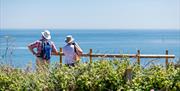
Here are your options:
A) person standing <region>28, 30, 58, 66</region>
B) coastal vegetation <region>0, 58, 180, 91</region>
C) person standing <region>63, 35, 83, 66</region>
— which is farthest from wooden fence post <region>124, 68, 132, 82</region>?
person standing <region>28, 30, 58, 66</region>

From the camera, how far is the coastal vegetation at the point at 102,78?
7.25 m

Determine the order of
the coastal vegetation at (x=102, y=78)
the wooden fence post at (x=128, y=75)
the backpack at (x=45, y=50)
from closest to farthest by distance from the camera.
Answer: the coastal vegetation at (x=102, y=78) < the wooden fence post at (x=128, y=75) < the backpack at (x=45, y=50)

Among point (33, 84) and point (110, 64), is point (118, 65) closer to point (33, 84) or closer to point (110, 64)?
point (110, 64)

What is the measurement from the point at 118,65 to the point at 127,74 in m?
0.32

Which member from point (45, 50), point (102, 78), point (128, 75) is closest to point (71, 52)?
point (45, 50)

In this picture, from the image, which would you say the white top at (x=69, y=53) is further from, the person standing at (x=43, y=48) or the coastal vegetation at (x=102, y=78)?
the coastal vegetation at (x=102, y=78)

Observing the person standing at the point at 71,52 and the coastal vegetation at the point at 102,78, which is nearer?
the coastal vegetation at the point at 102,78

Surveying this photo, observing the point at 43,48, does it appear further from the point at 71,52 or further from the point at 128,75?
the point at 128,75

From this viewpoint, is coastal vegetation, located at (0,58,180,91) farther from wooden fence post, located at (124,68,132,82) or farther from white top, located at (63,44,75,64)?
white top, located at (63,44,75,64)

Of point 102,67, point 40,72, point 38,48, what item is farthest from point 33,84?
point 38,48

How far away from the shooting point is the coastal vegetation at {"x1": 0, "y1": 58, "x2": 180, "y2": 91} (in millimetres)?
7250

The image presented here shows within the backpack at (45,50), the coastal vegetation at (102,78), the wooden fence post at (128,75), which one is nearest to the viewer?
the coastal vegetation at (102,78)

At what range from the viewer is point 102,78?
7500 millimetres

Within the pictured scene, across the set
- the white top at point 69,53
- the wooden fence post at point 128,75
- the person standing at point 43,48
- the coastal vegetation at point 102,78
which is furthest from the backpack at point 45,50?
the wooden fence post at point 128,75
